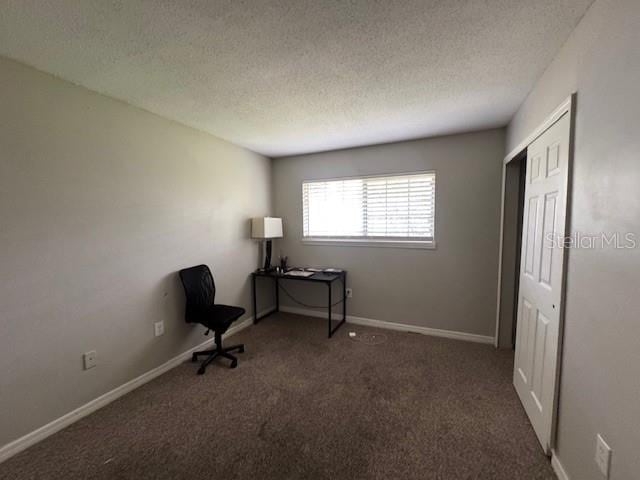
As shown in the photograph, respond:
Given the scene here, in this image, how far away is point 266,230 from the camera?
11.1ft

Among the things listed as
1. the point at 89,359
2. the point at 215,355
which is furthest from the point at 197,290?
the point at 89,359

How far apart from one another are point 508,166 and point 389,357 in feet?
7.23

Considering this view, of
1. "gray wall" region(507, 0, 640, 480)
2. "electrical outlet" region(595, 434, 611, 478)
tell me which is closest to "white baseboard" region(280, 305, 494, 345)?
"gray wall" region(507, 0, 640, 480)

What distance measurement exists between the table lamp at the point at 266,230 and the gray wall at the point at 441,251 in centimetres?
64

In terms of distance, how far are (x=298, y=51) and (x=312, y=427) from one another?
7.63 ft

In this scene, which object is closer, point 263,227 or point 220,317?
Result: point 220,317

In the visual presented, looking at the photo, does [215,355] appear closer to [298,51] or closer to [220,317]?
[220,317]

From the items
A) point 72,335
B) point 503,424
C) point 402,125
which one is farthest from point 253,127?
point 503,424

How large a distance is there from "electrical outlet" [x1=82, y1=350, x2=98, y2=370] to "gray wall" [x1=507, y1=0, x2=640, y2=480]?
2934mm

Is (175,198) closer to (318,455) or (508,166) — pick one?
(318,455)

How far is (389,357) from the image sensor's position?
8.73 feet

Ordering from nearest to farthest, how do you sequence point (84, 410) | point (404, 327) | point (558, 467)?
point (558, 467) → point (84, 410) → point (404, 327)

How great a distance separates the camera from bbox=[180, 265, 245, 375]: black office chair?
2451 millimetres

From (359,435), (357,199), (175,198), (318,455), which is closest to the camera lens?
(318,455)
